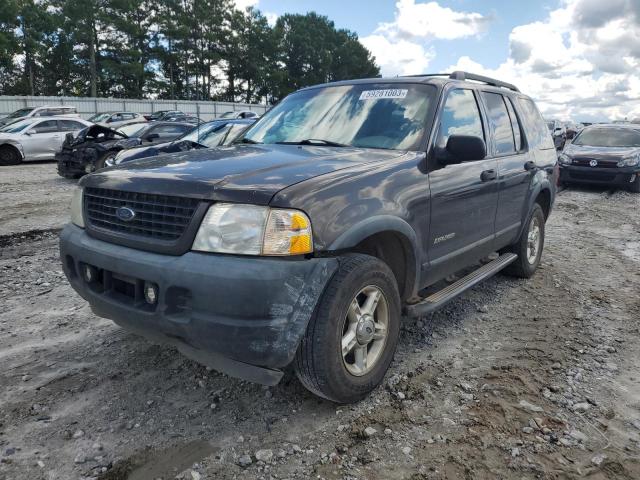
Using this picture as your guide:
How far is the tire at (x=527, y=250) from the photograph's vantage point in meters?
5.04

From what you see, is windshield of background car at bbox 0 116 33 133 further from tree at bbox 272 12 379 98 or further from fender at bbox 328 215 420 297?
tree at bbox 272 12 379 98

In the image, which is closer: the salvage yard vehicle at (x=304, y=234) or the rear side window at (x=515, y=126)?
the salvage yard vehicle at (x=304, y=234)

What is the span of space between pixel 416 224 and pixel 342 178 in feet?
2.23

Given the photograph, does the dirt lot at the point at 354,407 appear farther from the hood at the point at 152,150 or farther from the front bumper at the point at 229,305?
the hood at the point at 152,150

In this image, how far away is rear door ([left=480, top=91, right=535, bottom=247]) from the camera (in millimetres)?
4297

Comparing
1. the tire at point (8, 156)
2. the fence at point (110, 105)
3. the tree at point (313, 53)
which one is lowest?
the tire at point (8, 156)

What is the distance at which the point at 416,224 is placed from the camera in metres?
3.14

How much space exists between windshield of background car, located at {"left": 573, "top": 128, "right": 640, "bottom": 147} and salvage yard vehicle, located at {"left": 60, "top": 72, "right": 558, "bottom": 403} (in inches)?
428

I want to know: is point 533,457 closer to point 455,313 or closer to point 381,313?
point 381,313

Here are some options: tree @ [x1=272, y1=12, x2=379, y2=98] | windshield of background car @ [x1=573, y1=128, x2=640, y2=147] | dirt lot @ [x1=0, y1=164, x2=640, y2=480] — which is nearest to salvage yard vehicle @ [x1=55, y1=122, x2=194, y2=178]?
dirt lot @ [x1=0, y1=164, x2=640, y2=480]

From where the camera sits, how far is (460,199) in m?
3.62

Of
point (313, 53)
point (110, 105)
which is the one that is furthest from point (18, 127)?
point (313, 53)

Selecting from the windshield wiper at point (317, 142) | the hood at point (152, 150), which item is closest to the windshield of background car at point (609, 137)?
the hood at point (152, 150)

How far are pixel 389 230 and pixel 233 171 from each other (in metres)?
0.94
